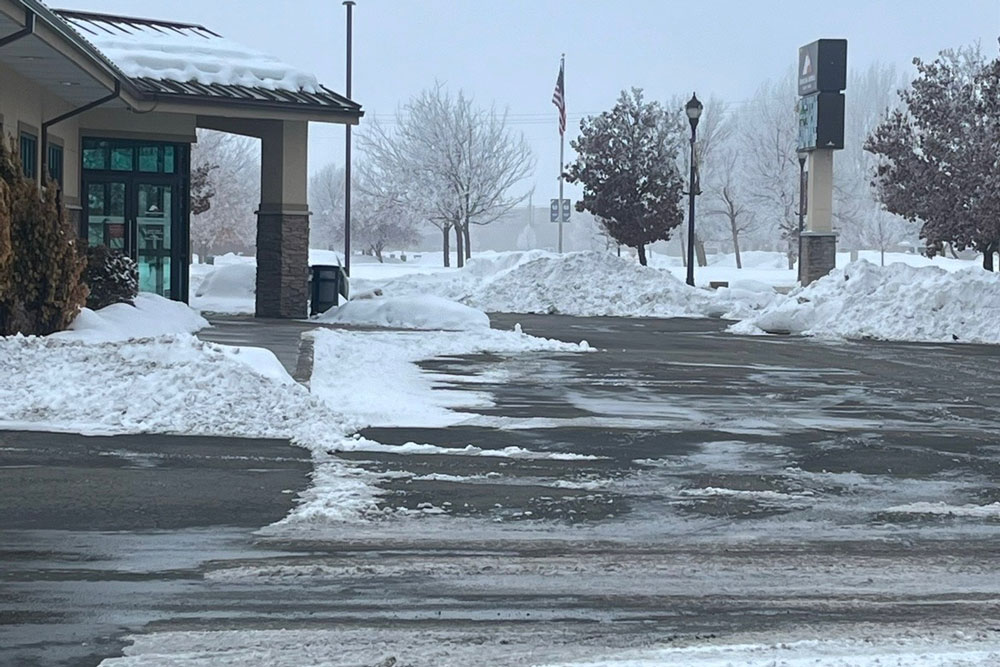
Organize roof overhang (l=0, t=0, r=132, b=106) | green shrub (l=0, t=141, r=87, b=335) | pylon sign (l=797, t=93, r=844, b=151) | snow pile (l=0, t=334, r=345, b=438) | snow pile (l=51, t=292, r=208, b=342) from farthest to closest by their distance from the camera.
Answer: pylon sign (l=797, t=93, r=844, b=151) < snow pile (l=51, t=292, r=208, b=342) < green shrub (l=0, t=141, r=87, b=335) < roof overhang (l=0, t=0, r=132, b=106) < snow pile (l=0, t=334, r=345, b=438)

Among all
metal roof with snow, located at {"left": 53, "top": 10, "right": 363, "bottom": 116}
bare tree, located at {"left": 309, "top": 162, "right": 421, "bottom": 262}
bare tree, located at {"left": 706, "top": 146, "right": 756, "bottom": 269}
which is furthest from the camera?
bare tree, located at {"left": 706, "top": 146, "right": 756, "bottom": 269}

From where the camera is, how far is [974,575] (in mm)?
7066

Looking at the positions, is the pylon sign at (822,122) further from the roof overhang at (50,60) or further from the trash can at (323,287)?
the roof overhang at (50,60)

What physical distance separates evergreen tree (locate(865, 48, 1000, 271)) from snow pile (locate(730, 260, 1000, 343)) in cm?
537

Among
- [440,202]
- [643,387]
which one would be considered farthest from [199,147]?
[643,387]

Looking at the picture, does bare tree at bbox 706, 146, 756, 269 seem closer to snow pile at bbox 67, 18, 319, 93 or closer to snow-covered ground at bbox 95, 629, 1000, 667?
snow pile at bbox 67, 18, 319, 93

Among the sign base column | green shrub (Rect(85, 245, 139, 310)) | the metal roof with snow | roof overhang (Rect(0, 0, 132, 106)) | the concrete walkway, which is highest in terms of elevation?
the metal roof with snow

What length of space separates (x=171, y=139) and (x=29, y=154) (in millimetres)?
5484

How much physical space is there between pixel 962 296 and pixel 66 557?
79.9ft

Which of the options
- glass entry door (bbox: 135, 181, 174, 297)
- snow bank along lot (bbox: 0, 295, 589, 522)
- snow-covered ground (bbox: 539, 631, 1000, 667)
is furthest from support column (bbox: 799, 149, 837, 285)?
snow-covered ground (bbox: 539, 631, 1000, 667)

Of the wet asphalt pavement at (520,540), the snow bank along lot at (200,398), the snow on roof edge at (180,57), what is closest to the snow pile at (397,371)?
the snow bank along lot at (200,398)

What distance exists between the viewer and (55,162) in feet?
76.4

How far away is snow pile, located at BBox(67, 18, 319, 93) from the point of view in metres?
25.8

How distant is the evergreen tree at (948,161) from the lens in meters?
35.3
